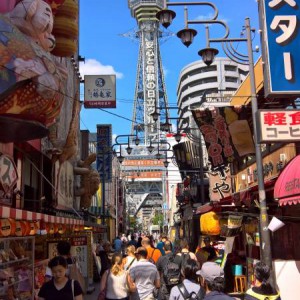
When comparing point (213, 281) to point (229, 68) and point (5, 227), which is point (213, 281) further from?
point (229, 68)

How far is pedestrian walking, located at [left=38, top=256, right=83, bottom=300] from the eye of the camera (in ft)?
17.8

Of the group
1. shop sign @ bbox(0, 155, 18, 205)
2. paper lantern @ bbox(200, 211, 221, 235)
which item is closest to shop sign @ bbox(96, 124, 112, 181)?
paper lantern @ bbox(200, 211, 221, 235)

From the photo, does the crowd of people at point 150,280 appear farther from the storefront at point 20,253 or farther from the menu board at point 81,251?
the menu board at point 81,251

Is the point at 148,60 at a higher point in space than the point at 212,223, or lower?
higher

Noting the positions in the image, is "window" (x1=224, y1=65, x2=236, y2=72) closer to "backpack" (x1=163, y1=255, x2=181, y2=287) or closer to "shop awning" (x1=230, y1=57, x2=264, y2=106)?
"shop awning" (x1=230, y1=57, x2=264, y2=106)

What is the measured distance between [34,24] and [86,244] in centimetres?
832

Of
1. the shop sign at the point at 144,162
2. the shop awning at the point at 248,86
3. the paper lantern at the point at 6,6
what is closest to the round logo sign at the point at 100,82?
the shop awning at the point at 248,86

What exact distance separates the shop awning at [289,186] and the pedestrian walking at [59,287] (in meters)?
5.06

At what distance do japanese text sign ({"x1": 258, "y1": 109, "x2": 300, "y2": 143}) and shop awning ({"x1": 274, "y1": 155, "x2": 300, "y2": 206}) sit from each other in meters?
0.83

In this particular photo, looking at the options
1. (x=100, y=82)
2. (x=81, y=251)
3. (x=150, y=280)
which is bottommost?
(x=150, y=280)

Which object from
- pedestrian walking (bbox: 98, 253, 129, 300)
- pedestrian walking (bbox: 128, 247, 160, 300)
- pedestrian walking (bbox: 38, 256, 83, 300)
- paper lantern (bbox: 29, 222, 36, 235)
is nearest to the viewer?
pedestrian walking (bbox: 38, 256, 83, 300)

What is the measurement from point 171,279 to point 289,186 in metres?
3.42

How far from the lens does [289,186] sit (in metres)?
8.98

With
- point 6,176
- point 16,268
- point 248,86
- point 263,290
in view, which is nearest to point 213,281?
point 263,290
